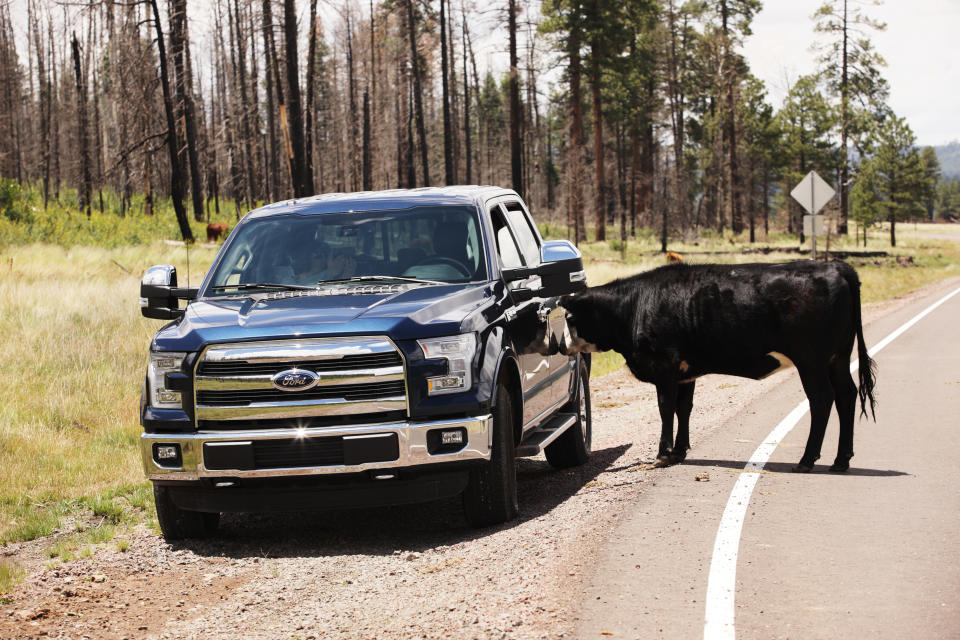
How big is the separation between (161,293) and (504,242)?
2.52 metres

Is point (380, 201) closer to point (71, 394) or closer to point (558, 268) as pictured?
point (558, 268)

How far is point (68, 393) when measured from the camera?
12398 millimetres

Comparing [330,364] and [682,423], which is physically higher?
[330,364]

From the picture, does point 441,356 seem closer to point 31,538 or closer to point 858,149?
point 31,538

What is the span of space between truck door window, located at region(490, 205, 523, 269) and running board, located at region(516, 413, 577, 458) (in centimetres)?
123

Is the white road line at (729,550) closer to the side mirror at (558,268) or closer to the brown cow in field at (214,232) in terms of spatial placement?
the side mirror at (558,268)

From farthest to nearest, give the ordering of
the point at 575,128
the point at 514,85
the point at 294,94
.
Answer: the point at 575,128 → the point at 514,85 → the point at 294,94

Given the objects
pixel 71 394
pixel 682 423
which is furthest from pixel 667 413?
pixel 71 394

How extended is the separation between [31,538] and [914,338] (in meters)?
15.6

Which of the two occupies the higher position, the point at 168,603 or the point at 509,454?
the point at 509,454

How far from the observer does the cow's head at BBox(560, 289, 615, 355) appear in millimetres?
8500

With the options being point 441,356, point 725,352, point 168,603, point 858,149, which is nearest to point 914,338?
point 725,352

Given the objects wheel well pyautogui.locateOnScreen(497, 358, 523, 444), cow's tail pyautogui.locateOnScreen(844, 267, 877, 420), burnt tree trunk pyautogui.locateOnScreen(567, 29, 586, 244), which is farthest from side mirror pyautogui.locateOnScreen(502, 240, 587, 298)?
burnt tree trunk pyautogui.locateOnScreen(567, 29, 586, 244)

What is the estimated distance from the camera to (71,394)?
40.9ft
